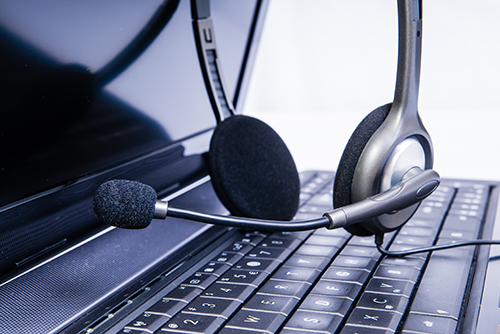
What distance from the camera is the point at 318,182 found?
76cm

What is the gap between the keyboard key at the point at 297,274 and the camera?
43 centimetres

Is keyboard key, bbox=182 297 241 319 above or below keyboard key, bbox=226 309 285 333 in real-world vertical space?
above

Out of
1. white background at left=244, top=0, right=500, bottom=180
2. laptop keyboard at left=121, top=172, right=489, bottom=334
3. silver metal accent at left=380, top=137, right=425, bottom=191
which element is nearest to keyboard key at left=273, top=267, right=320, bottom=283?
laptop keyboard at left=121, top=172, right=489, bottom=334

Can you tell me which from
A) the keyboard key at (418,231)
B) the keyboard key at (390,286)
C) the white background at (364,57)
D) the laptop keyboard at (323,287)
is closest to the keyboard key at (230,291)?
the laptop keyboard at (323,287)

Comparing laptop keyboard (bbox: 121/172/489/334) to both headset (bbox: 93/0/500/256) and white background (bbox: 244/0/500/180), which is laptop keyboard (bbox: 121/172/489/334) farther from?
white background (bbox: 244/0/500/180)

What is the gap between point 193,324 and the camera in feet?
1.18

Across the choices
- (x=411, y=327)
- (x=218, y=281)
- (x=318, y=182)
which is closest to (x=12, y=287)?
(x=218, y=281)

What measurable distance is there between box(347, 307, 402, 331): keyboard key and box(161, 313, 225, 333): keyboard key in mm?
100

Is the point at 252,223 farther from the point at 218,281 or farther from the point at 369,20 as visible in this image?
the point at 369,20

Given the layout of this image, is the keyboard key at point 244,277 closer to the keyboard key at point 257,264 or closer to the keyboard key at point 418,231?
the keyboard key at point 257,264

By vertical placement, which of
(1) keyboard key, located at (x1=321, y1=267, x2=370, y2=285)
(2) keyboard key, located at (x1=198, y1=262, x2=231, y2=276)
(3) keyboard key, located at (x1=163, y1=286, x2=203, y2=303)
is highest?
(3) keyboard key, located at (x1=163, y1=286, x2=203, y2=303)

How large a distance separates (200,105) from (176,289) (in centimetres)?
34

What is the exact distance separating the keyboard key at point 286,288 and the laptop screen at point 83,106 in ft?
0.69

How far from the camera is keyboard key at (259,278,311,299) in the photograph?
41 centimetres
